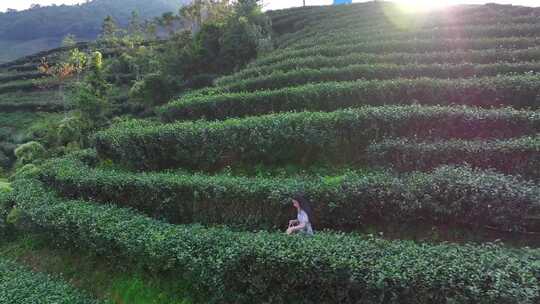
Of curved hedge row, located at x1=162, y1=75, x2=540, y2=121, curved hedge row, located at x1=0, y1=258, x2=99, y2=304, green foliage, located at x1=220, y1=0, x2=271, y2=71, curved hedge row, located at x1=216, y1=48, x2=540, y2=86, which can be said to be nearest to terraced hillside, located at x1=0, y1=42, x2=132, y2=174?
green foliage, located at x1=220, y1=0, x2=271, y2=71

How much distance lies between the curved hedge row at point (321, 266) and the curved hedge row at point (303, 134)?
3.90m

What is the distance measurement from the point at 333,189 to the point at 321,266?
2763 millimetres

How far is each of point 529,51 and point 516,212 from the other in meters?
12.6

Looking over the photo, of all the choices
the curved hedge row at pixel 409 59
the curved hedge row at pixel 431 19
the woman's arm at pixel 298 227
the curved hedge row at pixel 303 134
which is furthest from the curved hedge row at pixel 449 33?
the woman's arm at pixel 298 227

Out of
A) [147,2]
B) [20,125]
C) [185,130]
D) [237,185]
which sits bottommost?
[20,125]

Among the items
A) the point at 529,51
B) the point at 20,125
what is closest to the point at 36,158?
the point at 20,125

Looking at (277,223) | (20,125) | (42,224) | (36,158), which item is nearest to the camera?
(277,223)

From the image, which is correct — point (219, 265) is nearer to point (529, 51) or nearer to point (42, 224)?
point (42, 224)

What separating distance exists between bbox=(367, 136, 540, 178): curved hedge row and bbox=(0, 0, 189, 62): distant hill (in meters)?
131

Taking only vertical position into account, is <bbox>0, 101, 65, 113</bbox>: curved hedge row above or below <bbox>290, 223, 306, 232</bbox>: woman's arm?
below

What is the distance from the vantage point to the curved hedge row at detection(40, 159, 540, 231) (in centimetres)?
816

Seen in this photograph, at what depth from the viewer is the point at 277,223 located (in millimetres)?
9602

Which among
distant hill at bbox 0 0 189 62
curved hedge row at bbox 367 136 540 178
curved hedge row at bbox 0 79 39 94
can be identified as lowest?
curved hedge row at bbox 367 136 540 178

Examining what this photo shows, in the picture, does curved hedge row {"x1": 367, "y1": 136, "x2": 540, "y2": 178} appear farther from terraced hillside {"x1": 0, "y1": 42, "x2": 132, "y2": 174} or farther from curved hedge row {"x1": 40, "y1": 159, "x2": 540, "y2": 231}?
terraced hillside {"x1": 0, "y1": 42, "x2": 132, "y2": 174}
